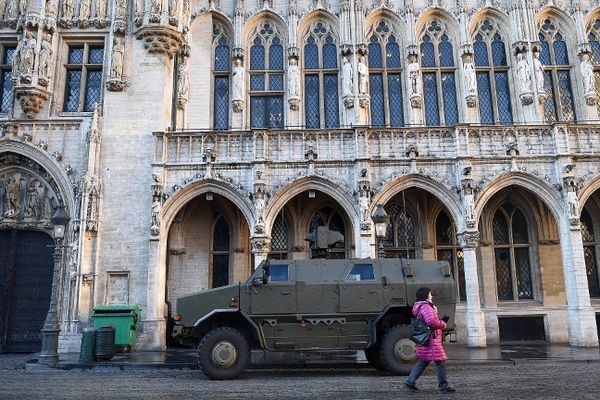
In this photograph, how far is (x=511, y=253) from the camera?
17656mm

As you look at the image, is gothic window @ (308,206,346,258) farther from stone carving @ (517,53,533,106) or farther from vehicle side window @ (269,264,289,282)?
stone carving @ (517,53,533,106)

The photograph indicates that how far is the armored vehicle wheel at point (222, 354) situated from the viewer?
9.73 m

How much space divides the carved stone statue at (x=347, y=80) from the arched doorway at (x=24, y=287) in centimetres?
1070

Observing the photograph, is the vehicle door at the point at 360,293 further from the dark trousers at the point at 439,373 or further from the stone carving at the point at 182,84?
the stone carving at the point at 182,84

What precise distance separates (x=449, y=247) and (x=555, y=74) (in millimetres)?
7325

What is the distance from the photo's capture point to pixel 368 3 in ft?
62.8

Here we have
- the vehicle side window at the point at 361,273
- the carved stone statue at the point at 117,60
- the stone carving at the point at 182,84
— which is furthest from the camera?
the stone carving at the point at 182,84

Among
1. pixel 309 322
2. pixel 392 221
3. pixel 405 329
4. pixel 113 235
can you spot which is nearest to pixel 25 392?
pixel 309 322

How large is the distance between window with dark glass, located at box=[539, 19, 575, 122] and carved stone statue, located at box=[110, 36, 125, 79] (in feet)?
46.9

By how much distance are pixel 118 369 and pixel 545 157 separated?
13204mm

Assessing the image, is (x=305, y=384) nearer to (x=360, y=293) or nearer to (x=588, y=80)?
(x=360, y=293)

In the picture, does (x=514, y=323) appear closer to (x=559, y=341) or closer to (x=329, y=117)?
(x=559, y=341)

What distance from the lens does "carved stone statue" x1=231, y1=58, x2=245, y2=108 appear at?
59.5 feet

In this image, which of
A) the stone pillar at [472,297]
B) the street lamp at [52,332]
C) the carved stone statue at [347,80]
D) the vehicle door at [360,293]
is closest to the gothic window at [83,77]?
the street lamp at [52,332]
